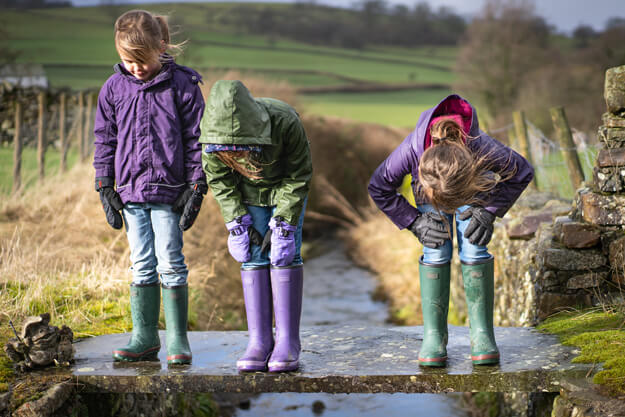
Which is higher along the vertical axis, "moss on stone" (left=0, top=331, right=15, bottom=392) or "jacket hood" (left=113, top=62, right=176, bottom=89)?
"jacket hood" (left=113, top=62, right=176, bottom=89)

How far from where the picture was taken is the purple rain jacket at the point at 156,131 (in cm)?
419

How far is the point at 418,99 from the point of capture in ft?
126

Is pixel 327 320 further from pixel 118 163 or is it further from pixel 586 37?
pixel 586 37

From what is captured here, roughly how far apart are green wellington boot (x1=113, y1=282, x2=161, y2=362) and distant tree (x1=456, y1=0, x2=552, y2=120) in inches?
1005

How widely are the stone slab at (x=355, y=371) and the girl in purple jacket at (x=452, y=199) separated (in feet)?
0.54

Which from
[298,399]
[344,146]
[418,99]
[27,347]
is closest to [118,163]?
[27,347]

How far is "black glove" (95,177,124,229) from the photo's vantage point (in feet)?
13.9

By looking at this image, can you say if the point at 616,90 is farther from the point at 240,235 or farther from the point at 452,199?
the point at 240,235

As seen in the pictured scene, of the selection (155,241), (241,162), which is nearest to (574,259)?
(241,162)

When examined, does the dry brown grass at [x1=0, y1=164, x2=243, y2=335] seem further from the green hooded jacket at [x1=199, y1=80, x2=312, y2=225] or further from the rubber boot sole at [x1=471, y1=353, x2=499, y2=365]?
the rubber boot sole at [x1=471, y1=353, x2=499, y2=365]

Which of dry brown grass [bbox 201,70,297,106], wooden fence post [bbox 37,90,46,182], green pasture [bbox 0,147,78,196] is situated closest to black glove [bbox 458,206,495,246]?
dry brown grass [bbox 201,70,297,106]

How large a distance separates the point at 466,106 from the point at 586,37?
37459mm

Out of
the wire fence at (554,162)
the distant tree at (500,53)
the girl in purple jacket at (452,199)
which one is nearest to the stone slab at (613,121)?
the girl in purple jacket at (452,199)

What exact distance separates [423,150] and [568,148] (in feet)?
13.4
